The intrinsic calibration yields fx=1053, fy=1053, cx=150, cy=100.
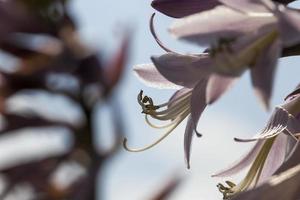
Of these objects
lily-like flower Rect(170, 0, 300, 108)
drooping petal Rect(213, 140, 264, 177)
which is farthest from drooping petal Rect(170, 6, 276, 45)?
drooping petal Rect(213, 140, 264, 177)

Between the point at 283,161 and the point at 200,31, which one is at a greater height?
the point at 200,31

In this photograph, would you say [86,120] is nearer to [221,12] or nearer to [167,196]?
[167,196]

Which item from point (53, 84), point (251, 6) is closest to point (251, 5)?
point (251, 6)

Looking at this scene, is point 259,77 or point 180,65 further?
point 180,65

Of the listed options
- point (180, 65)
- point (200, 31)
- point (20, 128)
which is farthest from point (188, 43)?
point (20, 128)

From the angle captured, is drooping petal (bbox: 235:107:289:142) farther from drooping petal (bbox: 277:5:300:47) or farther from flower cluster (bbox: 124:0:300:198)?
drooping petal (bbox: 277:5:300:47)

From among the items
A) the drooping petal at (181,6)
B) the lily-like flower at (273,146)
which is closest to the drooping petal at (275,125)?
the lily-like flower at (273,146)
